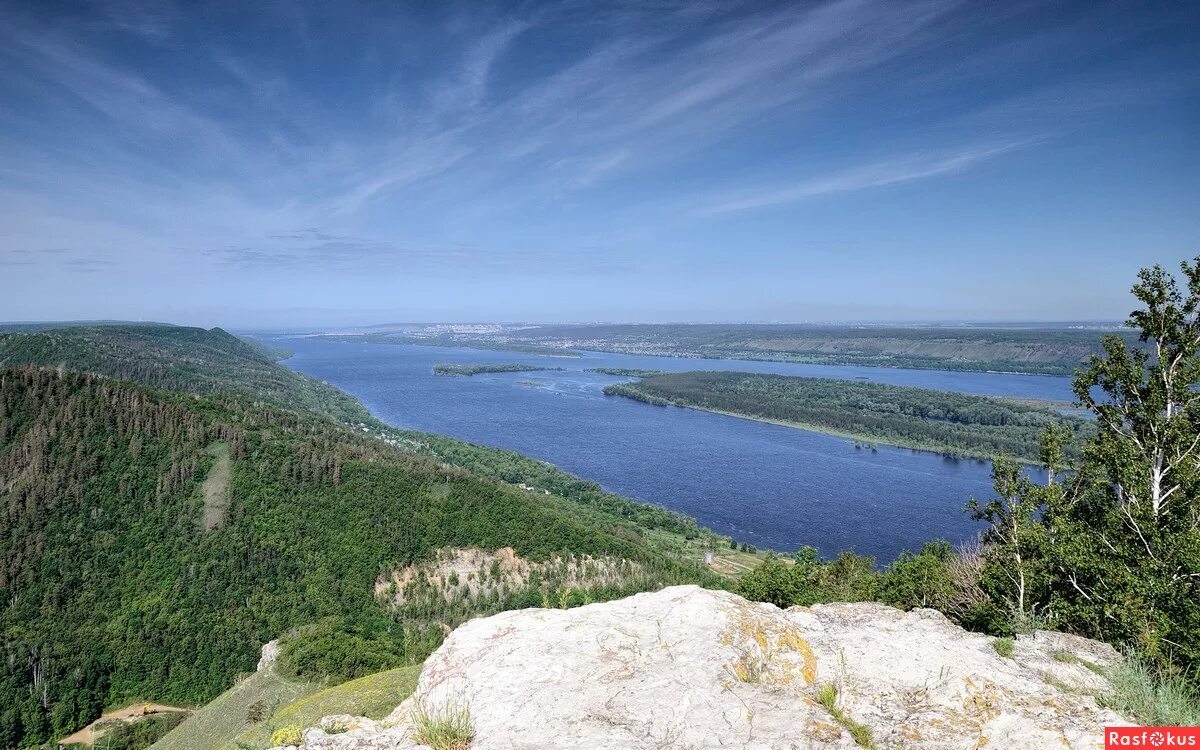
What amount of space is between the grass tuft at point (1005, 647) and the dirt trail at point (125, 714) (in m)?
70.8

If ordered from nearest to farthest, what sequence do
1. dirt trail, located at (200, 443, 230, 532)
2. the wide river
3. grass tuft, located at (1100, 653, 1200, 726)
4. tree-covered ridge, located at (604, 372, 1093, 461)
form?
1. grass tuft, located at (1100, 653, 1200, 726)
2. dirt trail, located at (200, 443, 230, 532)
3. the wide river
4. tree-covered ridge, located at (604, 372, 1093, 461)

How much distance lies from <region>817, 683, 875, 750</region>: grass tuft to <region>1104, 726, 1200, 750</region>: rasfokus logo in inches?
106

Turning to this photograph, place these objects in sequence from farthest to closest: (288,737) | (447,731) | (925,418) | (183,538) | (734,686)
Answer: (925,418), (183,538), (288,737), (734,686), (447,731)

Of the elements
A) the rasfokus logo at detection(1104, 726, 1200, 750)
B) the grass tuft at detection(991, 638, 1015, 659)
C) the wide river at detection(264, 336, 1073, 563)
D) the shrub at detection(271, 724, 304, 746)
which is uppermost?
the rasfokus logo at detection(1104, 726, 1200, 750)

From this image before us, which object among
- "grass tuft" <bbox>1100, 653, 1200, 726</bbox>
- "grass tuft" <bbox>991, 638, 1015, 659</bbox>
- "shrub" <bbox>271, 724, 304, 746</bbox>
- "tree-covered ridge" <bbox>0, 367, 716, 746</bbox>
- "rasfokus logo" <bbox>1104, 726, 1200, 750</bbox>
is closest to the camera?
"rasfokus logo" <bbox>1104, 726, 1200, 750</bbox>

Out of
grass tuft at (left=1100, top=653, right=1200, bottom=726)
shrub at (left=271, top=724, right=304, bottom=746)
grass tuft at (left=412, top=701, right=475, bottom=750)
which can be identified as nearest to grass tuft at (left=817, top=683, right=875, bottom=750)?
grass tuft at (left=1100, top=653, right=1200, bottom=726)

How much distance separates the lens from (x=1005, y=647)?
10.7m

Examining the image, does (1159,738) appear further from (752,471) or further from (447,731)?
(752,471)

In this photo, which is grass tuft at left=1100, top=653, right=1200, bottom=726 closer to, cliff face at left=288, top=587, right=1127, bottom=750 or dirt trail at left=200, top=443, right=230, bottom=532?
cliff face at left=288, top=587, right=1127, bottom=750

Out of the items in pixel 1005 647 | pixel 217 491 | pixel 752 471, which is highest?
pixel 1005 647

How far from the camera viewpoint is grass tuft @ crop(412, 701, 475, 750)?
299 inches

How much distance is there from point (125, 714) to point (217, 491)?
31.4 meters

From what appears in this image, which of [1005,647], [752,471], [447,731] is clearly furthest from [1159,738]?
[752,471]

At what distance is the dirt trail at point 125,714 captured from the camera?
172ft
